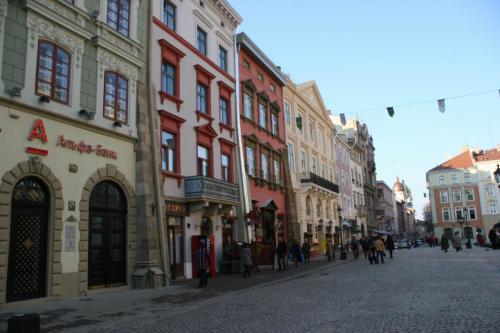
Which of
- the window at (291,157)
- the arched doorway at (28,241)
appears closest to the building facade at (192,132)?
the arched doorway at (28,241)

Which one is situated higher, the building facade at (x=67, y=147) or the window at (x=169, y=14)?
the window at (x=169, y=14)

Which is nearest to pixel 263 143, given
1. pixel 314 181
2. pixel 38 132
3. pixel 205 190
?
pixel 314 181

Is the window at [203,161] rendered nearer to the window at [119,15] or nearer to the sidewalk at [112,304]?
the sidewalk at [112,304]

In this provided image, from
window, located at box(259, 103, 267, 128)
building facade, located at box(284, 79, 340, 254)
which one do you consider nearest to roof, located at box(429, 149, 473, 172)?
building facade, located at box(284, 79, 340, 254)

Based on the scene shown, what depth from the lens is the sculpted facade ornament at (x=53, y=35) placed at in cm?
1355

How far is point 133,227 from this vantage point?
17.0 m

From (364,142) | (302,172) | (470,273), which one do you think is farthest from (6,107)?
(364,142)

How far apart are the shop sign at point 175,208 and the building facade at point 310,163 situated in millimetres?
14351

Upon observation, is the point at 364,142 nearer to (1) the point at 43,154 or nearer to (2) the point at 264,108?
(2) the point at 264,108

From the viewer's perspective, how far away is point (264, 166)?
31.1m

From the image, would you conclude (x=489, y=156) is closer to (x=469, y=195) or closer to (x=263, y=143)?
(x=469, y=195)

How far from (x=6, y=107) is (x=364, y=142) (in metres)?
67.0

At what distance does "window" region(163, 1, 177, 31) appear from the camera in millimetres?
21125

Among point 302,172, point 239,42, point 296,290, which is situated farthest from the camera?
point 302,172
